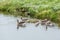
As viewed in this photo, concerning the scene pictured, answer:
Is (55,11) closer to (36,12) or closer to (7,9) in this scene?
(36,12)

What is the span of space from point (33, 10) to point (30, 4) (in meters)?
1.48

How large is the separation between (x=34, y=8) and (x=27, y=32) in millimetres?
3470

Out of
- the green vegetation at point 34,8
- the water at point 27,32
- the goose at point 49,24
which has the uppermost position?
the green vegetation at point 34,8

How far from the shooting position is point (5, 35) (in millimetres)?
17234

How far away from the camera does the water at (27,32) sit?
16.7m

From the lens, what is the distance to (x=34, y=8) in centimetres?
2059

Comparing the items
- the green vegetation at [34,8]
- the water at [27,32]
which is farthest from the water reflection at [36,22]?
the green vegetation at [34,8]

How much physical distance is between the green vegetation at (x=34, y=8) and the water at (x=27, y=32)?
4.18ft

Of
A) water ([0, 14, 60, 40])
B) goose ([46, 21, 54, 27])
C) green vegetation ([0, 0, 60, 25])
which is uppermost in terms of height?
green vegetation ([0, 0, 60, 25])

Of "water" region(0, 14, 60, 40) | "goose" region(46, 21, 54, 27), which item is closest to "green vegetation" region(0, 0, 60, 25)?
"goose" region(46, 21, 54, 27)

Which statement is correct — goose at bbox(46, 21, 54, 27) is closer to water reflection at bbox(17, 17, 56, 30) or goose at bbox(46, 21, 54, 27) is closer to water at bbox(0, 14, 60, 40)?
water reflection at bbox(17, 17, 56, 30)

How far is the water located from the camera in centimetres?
1667

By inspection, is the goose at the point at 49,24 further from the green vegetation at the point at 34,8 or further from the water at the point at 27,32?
the green vegetation at the point at 34,8

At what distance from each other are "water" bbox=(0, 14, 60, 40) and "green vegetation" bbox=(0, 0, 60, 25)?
50.2 inches
